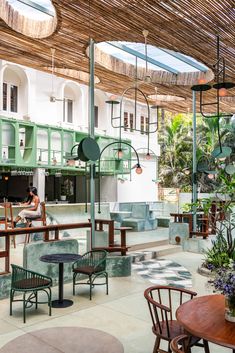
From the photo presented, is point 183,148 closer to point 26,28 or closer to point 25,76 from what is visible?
point 25,76

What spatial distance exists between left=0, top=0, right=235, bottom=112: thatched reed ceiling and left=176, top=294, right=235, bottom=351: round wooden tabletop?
4.73m

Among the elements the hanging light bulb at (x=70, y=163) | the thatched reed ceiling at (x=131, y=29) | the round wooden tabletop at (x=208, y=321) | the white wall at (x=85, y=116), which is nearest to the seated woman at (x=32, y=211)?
the hanging light bulb at (x=70, y=163)

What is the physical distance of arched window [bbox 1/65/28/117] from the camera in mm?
12125

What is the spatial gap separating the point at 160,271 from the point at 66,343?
423 cm

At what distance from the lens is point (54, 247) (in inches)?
248

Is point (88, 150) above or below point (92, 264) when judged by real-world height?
above

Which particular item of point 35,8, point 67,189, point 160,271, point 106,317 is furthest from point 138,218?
point 106,317

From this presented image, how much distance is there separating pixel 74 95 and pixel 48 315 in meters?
10.8

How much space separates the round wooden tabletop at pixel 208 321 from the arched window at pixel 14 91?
33.8 feet

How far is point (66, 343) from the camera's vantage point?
139 inches

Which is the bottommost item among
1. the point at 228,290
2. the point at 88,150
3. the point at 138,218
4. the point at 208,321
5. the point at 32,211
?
the point at 138,218

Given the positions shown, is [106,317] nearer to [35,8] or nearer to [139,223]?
[35,8]

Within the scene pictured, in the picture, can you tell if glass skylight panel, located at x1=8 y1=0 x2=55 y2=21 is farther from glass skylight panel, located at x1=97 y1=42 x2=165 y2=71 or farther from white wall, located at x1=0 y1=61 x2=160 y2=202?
white wall, located at x1=0 y1=61 x2=160 y2=202

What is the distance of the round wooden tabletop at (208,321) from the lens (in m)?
2.43
